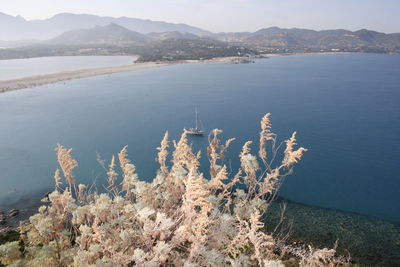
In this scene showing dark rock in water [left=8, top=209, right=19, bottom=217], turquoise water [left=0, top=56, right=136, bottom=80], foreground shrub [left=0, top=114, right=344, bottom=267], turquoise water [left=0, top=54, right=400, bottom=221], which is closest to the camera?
foreground shrub [left=0, top=114, right=344, bottom=267]

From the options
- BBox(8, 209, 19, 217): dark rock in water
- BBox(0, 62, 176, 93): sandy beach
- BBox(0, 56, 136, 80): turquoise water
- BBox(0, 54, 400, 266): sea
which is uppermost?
BBox(0, 56, 136, 80): turquoise water

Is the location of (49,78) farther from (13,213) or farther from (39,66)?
(13,213)

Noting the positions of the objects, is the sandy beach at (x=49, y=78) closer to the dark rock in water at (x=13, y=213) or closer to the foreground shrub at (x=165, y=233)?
the dark rock in water at (x=13, y=213)

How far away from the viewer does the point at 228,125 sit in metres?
53.5

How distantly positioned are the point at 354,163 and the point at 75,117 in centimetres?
5792

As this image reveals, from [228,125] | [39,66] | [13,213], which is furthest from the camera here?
[39,66]

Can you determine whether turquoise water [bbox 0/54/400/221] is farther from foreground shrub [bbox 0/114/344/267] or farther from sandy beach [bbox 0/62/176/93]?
foreground shrub [bbox 0/114/344/267]

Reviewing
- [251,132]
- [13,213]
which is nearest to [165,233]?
[13,213]

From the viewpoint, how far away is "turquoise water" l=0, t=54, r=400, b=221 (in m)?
34.5

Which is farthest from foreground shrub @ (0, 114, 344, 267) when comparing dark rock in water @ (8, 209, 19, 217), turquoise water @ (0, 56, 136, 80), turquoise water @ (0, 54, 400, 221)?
turquoise water @ (0, 56, 136, 80)

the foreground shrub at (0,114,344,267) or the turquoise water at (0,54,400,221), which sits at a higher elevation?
the foreground shrub at (0,114,344,267)

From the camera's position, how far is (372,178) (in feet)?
116

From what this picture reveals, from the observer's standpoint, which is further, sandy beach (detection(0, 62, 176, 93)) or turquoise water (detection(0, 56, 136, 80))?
turquoise water (detection(0, 56, 136, 80))

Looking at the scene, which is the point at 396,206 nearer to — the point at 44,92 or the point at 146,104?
the point at 146,104
